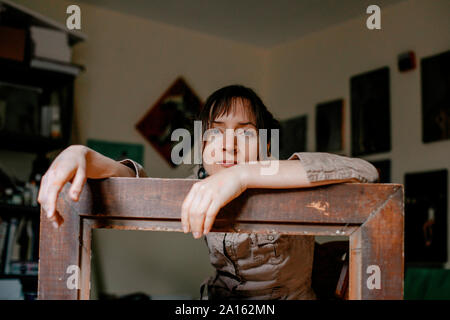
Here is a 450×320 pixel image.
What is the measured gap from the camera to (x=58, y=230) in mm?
686

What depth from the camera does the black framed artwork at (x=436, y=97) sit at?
284 cm

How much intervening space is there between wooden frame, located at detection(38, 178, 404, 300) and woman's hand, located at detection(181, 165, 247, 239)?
0.03 meters

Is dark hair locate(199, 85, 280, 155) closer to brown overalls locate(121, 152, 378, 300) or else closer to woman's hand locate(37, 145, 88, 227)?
brown overalls locate(121, 152, 378, 300)

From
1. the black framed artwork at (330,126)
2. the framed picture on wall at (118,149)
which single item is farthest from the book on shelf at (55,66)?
the black framed artwork at (330,126)

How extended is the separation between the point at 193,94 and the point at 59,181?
319cm

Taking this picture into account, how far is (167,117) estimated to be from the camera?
3668 mm

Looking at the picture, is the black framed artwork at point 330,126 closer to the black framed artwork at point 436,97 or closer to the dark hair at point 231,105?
the black framed artwork at point 436,97

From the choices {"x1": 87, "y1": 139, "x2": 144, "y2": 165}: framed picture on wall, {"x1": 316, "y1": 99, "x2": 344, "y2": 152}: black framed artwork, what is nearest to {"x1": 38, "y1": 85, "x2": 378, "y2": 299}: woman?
{"x1": 87, "y1": 139, "x2": 144, "y2": 165}: framed picture on wall

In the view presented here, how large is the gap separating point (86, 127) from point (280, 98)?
59.7 inches

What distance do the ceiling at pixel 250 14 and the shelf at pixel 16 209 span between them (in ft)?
4.52

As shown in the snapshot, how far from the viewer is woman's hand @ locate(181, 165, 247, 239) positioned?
65 centimetres

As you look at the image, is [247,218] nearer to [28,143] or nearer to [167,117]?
[28,143]

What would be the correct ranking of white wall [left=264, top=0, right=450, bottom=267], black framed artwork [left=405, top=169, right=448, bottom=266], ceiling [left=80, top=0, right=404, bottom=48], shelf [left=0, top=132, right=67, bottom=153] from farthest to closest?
ceiling [left=80, top=0, right=404, bottom=48], white wall [left=264, top=0, right=450, bottom=267], black framed artwork [left=405, top=169, right=448, bottom=266], shelf [left=0, top=132, right=67, bottom=153]

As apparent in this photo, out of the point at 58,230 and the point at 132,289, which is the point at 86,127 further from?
the point at 58,230
